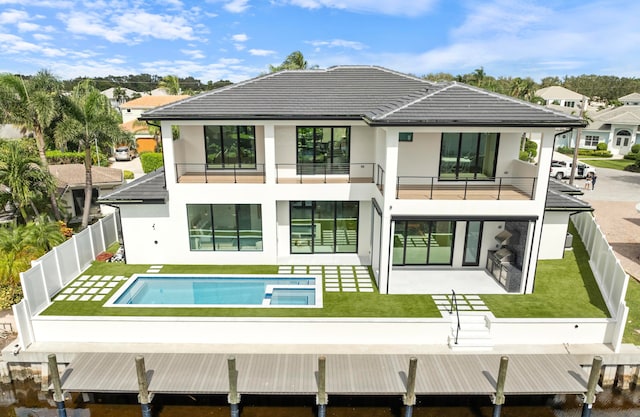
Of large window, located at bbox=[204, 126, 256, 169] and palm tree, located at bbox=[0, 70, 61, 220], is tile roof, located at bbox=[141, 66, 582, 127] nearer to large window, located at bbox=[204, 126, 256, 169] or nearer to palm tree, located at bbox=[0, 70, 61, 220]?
large window, located at bbox=[204, 126, 256, 169]

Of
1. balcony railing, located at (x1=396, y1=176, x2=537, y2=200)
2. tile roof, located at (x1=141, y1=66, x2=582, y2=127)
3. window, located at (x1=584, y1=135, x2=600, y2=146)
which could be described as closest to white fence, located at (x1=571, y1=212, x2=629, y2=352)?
balcony railing, located at (x1=396, y1=176, x2=537, y2=200)

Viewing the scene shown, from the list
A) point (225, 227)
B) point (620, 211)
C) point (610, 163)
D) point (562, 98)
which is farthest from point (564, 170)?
point (562, 98)

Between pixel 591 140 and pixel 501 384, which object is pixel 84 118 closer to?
pixel 501 384

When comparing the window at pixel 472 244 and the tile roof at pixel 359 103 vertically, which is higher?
the tile roof at pixel 359 103

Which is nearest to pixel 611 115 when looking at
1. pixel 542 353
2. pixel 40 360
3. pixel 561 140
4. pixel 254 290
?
pixel 561 140

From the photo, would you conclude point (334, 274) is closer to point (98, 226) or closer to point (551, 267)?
point (551, 267)

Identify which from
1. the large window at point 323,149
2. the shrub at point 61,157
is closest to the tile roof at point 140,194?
the large window at point 323,149

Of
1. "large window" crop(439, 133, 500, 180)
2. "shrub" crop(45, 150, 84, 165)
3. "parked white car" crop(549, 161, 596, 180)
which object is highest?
"large window" crop(439, 133, 500, 180)

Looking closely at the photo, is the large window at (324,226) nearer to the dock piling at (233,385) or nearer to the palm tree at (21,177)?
the dock piling at (233,385)
